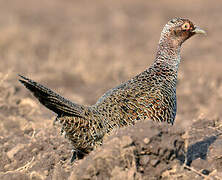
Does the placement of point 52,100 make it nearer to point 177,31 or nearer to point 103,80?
point 177,31

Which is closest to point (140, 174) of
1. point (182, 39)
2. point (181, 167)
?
point (181, 167)

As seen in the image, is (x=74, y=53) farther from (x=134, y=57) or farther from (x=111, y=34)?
(x=111, y=34)

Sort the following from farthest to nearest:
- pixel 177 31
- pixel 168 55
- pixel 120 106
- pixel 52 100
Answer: pixel 177 31 < pixel 168 55 < pixel 120 106 < pixel 52 100

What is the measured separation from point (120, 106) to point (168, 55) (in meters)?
1.19

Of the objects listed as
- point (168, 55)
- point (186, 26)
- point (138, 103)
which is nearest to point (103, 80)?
point (186, 26)

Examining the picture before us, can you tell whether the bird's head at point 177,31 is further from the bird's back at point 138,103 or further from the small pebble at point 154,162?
the small pebble at point 154,162

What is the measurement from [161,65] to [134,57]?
7.99m

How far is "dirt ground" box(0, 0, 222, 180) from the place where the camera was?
12.4ft

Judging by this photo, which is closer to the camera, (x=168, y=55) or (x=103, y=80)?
(x=168, y=55)

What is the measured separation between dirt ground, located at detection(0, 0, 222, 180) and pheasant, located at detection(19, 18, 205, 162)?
1.00 ft

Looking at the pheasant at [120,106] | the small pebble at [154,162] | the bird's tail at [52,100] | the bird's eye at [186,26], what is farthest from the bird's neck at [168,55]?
the small pebble at [154,162]

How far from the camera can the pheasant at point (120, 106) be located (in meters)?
4.38

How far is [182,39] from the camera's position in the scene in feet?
19.6

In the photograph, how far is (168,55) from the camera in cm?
577
